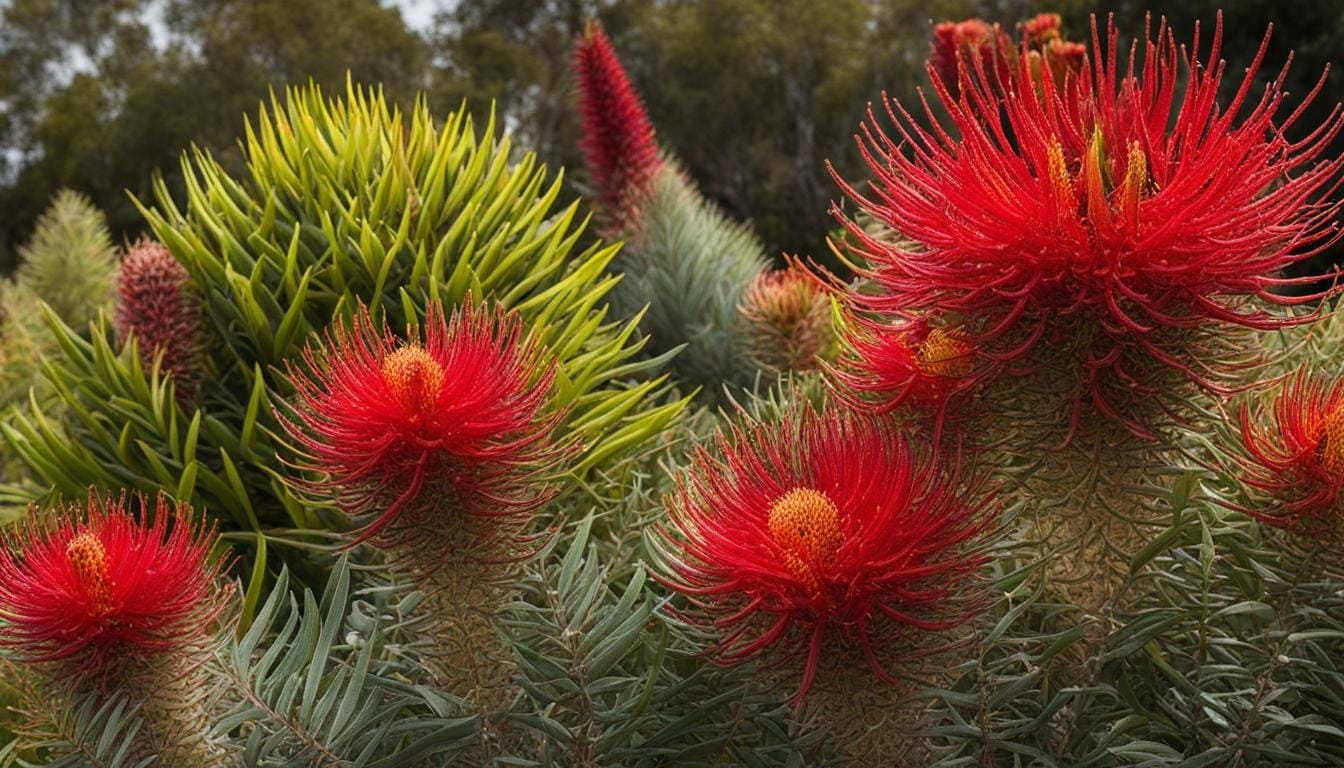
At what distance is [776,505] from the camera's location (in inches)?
40.5

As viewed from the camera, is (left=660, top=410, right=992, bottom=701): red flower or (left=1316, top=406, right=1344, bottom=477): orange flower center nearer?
(left=660, top=410, right=992, bottom=701): red flower

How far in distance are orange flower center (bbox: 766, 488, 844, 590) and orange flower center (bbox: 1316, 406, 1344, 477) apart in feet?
A: 1.70

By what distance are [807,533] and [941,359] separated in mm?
279

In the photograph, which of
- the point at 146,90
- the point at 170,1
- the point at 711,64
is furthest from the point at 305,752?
the point at 170,1

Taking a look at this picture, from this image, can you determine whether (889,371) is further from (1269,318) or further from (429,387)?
(429,387)

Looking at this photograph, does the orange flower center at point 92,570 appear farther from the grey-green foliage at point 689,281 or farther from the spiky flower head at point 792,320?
the grey-green foliage at point 689,281

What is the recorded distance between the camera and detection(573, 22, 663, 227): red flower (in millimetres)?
3629

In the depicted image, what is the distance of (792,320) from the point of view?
2.45 metres

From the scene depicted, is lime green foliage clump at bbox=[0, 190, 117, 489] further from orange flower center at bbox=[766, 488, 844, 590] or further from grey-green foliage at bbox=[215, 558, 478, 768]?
orange flower center at bbox=[766, 488, 844, 590]

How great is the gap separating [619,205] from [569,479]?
1981 millimetres

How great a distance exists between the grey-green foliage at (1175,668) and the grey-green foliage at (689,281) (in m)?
1.51

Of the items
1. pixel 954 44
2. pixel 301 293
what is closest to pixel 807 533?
pixel 301 293

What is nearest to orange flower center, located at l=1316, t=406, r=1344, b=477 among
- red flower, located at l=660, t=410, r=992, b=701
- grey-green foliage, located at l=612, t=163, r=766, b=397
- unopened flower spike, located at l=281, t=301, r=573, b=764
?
red flower, located at l=660, t=410, r=992, b=701

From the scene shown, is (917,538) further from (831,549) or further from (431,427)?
(431,427)
